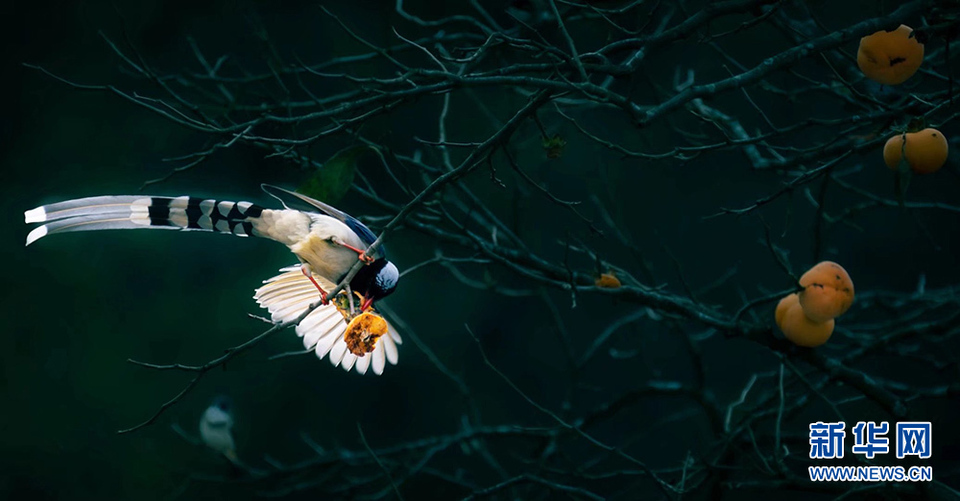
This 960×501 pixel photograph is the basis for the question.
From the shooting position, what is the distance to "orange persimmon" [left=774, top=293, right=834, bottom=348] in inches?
53.8

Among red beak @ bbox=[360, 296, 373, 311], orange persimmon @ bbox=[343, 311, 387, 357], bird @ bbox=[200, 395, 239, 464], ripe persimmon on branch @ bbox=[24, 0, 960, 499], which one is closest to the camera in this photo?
orange persimmon @ bbox=[343, 311, 387, 357]

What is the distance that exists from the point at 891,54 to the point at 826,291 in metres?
0.34

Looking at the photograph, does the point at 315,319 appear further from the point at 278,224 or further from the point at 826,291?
the point at 826,291

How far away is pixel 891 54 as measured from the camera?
126 centimetres

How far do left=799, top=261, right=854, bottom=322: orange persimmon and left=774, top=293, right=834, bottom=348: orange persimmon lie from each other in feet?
0.12

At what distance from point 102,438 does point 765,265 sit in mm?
2228

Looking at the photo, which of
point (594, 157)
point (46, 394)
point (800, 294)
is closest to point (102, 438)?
point (46, 394)

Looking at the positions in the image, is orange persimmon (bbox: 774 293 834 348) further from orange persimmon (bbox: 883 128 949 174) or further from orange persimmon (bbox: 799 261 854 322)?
orange persimmon (bbox: 883 128 949 174)

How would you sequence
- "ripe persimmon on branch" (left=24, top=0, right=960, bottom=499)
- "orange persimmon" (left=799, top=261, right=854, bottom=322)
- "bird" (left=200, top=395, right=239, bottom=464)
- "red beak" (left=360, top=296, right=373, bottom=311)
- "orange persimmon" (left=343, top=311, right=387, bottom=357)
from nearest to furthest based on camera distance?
1. "orange persimmon" (left=343, top=311, right=387, bottom=357)
2. "red beak" (left=360, top=296, right=373, bottom=311)
3. "orange persimmon" (left=799, top=261, right=854, bottom=322)
4. "ripe persimmon on branch" (left=24, top=0, right=960, bottom=499)
5. "bird" (left=200, top=395, right=239, bottom=464)

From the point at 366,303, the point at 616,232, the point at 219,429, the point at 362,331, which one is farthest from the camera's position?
the point at 219,429

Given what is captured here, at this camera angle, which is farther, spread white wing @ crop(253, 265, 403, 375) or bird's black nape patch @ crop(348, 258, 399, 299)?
spread white wing @ crop(253, 265, 403, 375)

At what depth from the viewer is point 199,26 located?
323 centimetres

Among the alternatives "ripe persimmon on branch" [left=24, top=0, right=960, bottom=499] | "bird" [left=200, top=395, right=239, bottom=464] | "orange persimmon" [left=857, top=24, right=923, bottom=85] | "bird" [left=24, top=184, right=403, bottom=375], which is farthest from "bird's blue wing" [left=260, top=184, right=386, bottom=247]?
"bird" [left=200, top=395, right=239, bottom=464]

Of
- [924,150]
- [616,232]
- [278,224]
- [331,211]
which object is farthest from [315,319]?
[924,150]
